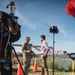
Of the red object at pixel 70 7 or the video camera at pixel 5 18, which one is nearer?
the red object at pixel 70 7

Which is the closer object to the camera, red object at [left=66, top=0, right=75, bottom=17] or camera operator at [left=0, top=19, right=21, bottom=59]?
red object at [left=66, top=0, right=75, bottom=17]

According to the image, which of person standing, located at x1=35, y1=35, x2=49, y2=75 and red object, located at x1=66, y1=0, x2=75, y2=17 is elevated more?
red object, located at x1=66, y1=0, x2=75, y2=17

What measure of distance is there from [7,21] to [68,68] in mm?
4288

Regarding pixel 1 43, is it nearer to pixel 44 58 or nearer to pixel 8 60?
pixel 8 60

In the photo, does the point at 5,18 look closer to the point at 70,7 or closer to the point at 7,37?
the point at 7,37

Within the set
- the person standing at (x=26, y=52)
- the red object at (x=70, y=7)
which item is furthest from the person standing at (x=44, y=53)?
the red object at (x=70, y=7)

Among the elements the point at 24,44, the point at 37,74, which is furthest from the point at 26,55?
the point at 37,74

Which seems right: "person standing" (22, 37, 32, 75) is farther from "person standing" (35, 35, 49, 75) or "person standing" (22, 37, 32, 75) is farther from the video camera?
the video camera

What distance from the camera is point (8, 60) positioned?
3.34m

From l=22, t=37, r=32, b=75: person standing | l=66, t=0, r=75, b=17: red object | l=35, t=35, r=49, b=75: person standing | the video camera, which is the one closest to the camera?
l=66, t=0, r=75, b=17: red object

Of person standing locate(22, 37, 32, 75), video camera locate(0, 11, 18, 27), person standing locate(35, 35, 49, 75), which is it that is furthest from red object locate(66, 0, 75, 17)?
person standing locate(22, 37, 32, 75)

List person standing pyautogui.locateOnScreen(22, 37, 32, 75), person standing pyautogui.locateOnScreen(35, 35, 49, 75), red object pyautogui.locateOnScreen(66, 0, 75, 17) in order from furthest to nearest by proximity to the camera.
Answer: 1. person standing pyautogui.locateOnScreen(22, 37, 32, 75)
2. person standing pyautogui.locateOnScreen(35, 35, 49, 75)
3. red object pyautogui.locateOnScreen(66, 0, 75, 17)

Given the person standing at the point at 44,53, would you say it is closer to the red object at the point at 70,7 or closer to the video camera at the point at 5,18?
the video camera at the point at 5,18

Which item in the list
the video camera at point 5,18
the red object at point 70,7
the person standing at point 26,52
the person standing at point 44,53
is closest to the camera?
the red object at point 70,7
